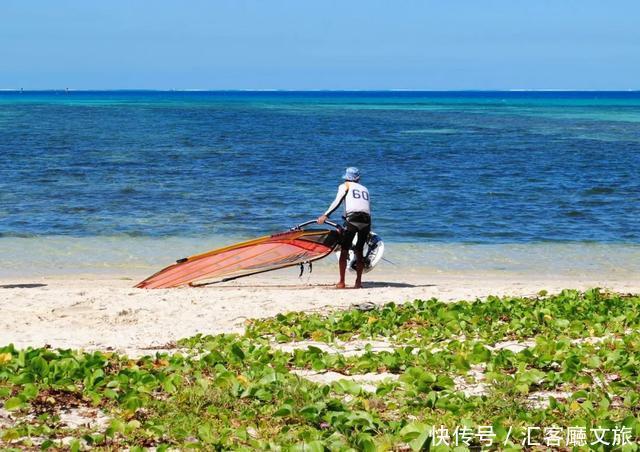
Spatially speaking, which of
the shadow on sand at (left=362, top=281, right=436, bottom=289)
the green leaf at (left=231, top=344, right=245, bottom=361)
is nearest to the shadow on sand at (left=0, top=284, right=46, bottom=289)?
the shadow on sand at (left=362, top=281, right=436, bottom=289)

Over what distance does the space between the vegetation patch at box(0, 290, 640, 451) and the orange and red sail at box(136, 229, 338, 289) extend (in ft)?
15.8

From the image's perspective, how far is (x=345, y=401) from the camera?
6797 millimetres

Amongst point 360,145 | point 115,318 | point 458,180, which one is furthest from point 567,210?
point 360,145

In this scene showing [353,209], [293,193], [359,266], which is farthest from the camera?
[293,193]

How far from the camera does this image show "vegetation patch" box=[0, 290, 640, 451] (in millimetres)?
5969

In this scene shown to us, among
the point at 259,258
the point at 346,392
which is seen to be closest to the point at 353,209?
the point at 259,258

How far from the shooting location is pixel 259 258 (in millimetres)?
14203

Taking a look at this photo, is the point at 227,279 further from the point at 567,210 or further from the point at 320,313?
the point at 567,210

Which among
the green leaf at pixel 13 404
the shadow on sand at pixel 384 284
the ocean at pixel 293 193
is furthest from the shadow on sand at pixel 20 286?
the green leaf at pixel 13 404

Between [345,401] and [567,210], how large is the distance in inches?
698

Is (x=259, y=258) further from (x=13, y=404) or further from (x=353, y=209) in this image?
(x=13, y=404)

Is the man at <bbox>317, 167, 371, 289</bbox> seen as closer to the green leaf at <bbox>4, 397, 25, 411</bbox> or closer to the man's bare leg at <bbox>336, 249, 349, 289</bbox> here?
the man's bare leg at <bbox>336, 249, 349, 289</bbox>

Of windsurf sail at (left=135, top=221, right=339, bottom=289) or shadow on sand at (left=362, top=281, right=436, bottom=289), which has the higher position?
windsurf sail at (left=135, top=221, right=339, bottom=289)

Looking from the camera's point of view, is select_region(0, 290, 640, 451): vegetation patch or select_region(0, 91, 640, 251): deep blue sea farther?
select_region(0, 91, 640, 251): deep blue sea
